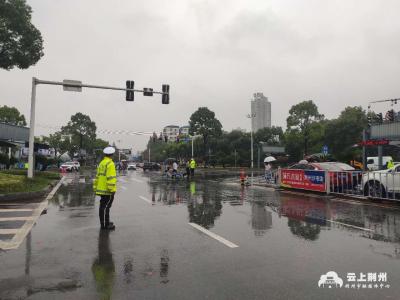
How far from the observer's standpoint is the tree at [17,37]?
16344mm

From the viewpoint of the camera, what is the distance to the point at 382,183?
40.5ft

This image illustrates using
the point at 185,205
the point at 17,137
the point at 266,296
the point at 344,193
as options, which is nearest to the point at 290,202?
the point at 344,193

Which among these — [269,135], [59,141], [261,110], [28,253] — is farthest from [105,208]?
[261,110]

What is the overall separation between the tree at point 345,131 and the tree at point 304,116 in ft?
9.51

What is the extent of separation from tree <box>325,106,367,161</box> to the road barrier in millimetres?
36842

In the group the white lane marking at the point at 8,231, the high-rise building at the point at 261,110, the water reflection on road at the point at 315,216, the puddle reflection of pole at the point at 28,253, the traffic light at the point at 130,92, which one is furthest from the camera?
the high-rise building at the point at 261,110

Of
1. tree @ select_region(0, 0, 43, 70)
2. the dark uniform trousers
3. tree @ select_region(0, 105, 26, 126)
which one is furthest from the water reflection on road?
tree @ select_region(0, 105, 26, 126)

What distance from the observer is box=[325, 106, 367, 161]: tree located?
5047 centimetres

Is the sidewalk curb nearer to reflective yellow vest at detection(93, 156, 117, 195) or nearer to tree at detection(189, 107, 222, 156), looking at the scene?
reflective yellow vest at detection(93, 156, 117, 195)

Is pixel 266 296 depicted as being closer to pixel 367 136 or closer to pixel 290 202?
pixel 290 202

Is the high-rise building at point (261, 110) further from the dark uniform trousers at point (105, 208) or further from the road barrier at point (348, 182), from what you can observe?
the dark uniform trousers at point (105, 208)

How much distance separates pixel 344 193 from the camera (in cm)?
1403

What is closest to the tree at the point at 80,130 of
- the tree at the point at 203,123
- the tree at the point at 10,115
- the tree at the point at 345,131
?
the tree at the point at 10,115

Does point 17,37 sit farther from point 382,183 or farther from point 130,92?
point 382,183
